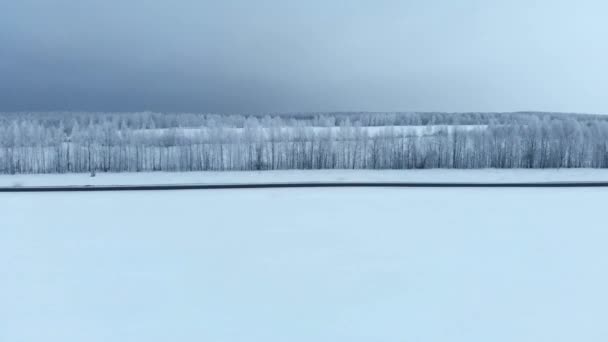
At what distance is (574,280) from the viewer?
15.3ft

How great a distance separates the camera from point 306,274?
4.85 metres

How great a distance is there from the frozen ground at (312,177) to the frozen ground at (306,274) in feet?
20.0

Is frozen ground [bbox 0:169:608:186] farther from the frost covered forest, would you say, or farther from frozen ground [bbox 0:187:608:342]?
frozen ground [bbox 0:187:608:342]

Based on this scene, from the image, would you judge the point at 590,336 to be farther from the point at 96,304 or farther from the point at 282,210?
the point at 282,210

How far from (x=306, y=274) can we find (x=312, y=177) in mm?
10731

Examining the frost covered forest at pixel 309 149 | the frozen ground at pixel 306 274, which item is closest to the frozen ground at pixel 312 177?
the frost covered forest at pixel 309 149

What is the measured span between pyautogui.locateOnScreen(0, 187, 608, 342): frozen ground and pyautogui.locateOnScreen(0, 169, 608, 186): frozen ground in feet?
20.0

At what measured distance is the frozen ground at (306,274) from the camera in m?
3.68

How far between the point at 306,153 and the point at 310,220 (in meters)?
11.3

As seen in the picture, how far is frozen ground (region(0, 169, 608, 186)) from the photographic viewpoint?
14.8 m

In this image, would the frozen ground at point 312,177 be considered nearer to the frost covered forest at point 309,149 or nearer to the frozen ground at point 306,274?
the frost covered forest at point 309,149

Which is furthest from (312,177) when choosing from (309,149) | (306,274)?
(306,274)

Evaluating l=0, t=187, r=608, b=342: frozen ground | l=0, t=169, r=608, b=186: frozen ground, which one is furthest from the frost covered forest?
l=0, t=187, r=608, b=342: frozen ground

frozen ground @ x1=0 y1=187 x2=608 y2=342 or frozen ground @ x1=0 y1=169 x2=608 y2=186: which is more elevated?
frozen ground @ x1=0 y1=187 x2=608 y2=342
